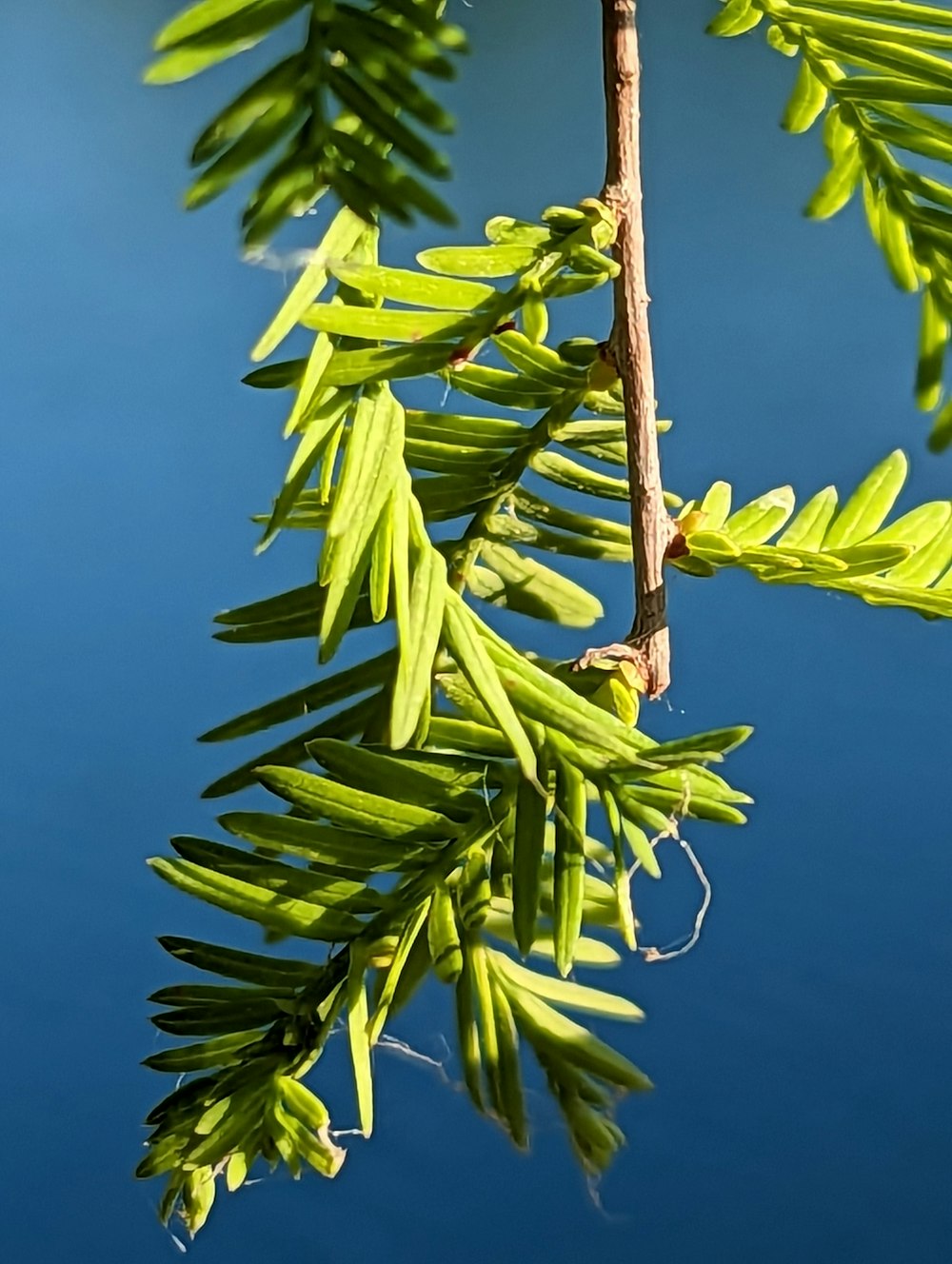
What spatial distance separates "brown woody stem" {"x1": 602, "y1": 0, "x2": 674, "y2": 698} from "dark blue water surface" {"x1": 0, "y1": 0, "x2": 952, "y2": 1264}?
0.54 metres

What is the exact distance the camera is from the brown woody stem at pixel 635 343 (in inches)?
8.0

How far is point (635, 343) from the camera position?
22 centimetres

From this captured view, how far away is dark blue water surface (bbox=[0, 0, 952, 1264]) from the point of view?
779 mm

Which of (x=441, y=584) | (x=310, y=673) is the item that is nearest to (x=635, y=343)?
(x=441, y=584)

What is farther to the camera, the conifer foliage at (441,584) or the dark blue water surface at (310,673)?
the dark blue water surface at (310,673)

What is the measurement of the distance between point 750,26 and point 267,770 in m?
0.16

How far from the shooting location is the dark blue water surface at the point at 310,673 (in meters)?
0.78

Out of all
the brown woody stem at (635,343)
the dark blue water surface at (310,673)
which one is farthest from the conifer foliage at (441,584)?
the dark blue water surface at (310,673)

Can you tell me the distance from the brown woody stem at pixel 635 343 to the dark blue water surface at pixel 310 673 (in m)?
0.54

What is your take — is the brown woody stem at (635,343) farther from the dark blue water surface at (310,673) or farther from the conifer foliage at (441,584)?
the dark blue water surface at (310,673)

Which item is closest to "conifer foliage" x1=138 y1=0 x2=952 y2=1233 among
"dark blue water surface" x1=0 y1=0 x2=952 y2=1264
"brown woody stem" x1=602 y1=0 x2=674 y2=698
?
"brown woody stem" x1=602 y1=0 x2=674 y2=698

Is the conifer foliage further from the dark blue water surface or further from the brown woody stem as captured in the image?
the dark blue water surface

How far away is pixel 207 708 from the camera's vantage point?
82 centimetres

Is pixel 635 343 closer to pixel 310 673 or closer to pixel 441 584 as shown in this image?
pixel 441 584
